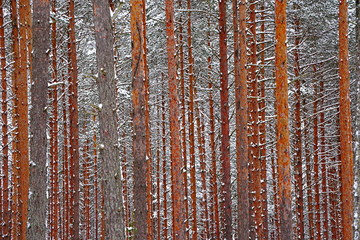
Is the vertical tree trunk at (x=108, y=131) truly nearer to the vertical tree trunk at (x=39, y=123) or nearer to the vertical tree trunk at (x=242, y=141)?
the vertical tree trunk at (x=39, y=123)

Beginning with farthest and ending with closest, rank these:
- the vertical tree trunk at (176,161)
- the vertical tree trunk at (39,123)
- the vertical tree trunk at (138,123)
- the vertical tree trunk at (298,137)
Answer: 1. the vertical tree trunk at (298,137)
2. the vertical tree trunk at (176,161)
3. the vertical tree trunk at (138,123)
4. the vertical tree trunk at (39,123)

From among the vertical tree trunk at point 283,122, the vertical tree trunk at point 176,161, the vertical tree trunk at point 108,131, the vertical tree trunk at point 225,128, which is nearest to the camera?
the vertical tree trunk at point 108,131

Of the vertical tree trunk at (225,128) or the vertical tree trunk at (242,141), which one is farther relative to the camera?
the vertical tree trunk at (225,128)

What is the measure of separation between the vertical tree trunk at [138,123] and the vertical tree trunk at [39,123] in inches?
99.2

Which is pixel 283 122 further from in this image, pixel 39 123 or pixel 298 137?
pixel 39 123

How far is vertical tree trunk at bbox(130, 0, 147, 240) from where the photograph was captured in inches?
369

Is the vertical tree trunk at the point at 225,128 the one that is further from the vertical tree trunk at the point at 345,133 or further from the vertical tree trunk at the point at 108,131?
the vertical tree trunk at the point at 108,131

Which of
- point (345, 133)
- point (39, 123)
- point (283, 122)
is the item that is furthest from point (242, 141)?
point (39, 123)

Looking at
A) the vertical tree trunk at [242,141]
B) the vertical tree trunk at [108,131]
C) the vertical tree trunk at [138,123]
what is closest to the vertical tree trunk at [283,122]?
the vertical tree trunk at [242,141]

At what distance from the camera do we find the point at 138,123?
381 inches

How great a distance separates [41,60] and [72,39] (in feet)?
22.2

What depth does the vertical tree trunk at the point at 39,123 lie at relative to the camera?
7004 mm

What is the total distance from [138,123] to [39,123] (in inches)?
119

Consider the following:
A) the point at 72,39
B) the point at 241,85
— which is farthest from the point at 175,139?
the point at 72,39
